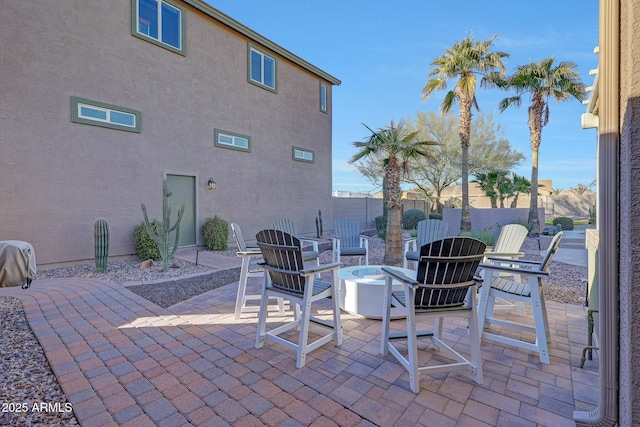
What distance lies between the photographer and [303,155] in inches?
498

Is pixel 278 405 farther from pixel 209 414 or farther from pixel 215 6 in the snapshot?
pixel 215 6

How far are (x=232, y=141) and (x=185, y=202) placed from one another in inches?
95.3

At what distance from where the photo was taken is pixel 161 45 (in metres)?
8.30

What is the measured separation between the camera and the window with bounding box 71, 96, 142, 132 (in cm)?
691

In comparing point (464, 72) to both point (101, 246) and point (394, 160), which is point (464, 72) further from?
point (101, 246)

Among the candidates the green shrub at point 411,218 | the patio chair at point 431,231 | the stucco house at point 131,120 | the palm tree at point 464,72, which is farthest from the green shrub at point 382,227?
the patio chair at point 431,231

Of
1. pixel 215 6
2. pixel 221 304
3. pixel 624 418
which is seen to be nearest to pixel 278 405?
pixel 624 418

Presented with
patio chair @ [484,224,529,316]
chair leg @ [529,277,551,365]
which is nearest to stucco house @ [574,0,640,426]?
chair leg @ [529,277,551,365]

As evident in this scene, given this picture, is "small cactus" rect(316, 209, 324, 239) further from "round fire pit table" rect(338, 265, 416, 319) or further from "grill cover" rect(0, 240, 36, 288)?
"grill cover" rect(0, 240, 36, 288)

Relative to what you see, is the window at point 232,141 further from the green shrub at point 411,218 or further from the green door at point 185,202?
the green shrub at point 411,218

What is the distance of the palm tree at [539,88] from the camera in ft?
36.4

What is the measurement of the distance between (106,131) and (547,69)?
13551mm

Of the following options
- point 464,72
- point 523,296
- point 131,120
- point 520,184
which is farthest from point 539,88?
point 131,120

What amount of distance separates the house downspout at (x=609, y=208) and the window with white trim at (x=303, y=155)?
10.9 m
